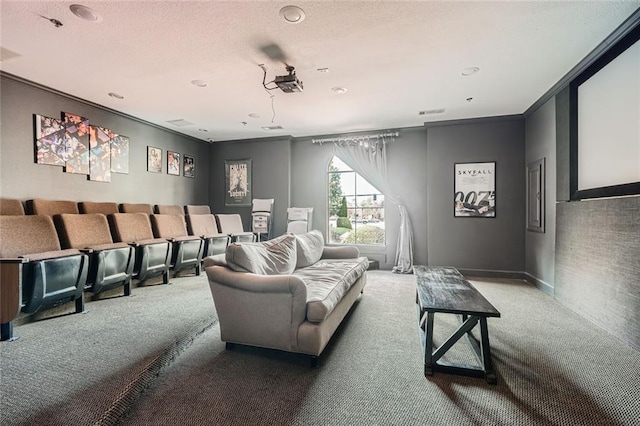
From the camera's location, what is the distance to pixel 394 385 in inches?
72.3

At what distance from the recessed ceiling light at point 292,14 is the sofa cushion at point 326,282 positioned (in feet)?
7.42

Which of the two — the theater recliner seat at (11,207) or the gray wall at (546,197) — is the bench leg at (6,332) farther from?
the gray wall at (546,197)

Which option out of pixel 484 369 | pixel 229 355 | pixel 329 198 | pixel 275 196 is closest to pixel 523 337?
pixel 484 369

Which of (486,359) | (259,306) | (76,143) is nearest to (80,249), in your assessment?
(76,143)

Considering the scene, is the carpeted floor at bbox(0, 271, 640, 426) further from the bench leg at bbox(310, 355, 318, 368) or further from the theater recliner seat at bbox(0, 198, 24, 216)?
the theater recliner seat at bbox(0, 198, 24, 216)

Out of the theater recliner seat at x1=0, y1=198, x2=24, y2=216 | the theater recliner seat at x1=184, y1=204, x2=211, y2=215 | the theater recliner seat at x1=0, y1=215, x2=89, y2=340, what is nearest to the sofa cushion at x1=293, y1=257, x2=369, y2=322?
the theater recliner seat at x1=0, y1=215, x2=89, y2=340

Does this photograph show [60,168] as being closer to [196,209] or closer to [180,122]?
[180,122]

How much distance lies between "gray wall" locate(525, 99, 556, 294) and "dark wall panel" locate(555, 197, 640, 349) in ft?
1.17

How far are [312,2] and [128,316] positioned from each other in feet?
11.3

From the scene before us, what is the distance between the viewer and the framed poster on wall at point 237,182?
6660 millimetres

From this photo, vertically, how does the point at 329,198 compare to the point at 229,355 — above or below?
above

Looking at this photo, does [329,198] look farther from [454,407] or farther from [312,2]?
[454,407]

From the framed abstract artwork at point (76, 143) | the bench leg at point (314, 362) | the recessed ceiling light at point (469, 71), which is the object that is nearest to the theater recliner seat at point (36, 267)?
the framed abstract artwork at point (76, 143)

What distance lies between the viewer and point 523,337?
8.41 ft
